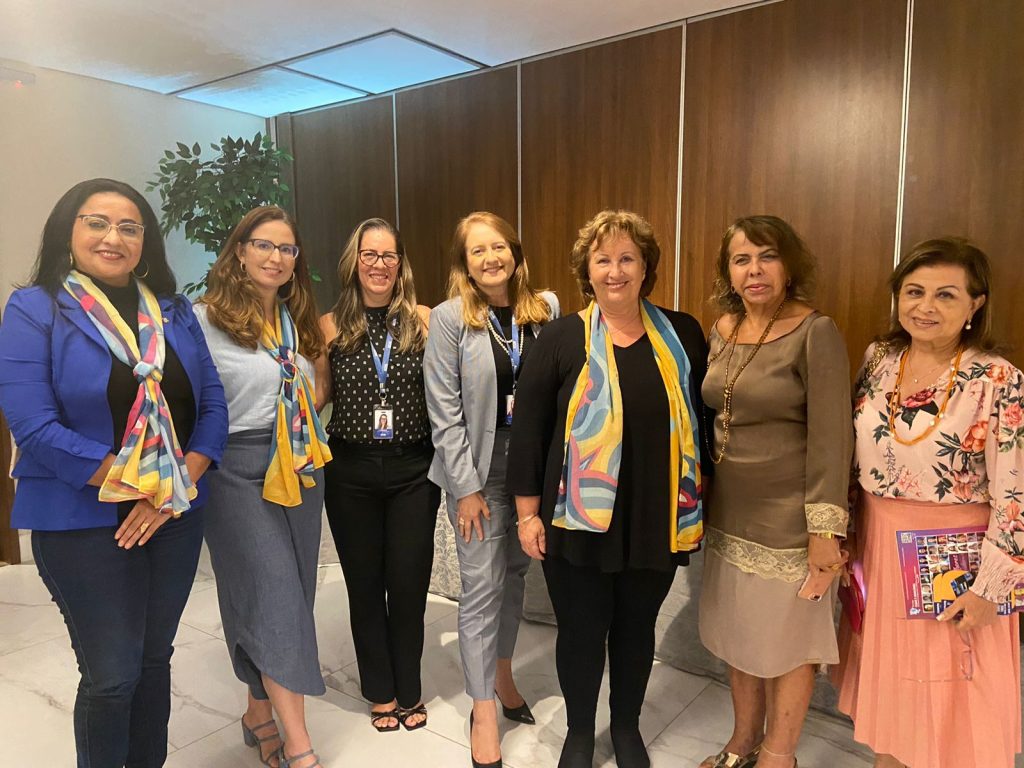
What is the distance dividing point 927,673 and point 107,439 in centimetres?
209

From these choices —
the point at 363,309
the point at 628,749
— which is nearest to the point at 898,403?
→ the point at 628,749

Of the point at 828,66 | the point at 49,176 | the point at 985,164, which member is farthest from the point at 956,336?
the point at 49,176

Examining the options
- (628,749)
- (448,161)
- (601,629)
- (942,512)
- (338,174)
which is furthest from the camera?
(338,174)

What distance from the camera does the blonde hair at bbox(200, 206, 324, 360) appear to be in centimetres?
204

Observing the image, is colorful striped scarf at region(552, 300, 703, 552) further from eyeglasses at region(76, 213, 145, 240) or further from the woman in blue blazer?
eyeglasses at region(76, 213, 145, 240)

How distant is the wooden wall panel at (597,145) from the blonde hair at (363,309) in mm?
1715

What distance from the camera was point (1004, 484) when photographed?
165 centimetres

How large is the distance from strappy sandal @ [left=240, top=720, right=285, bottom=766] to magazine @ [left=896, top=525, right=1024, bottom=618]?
1.96 metres

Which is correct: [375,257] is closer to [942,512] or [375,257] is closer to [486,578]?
[486,578]

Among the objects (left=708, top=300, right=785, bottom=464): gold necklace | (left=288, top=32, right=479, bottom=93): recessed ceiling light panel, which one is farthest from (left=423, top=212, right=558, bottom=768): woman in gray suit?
(left=288, top=32, right=479, bottom=93): recessed ceiling light panel

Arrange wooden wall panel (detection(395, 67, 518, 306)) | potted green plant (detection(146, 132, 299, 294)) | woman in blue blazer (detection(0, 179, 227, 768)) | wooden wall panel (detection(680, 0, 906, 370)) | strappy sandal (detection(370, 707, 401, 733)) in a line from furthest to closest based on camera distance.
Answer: wooden wall panel (detection(395, 67, 518, 306)), potted green plant (detection(146, 132, 299, 294)), wooden wall panel (detection(680, 0, 906, 370)), strappy sandal (detection(370, 707, 401, 733)), woman in blue blazer (detection(0, 179, 227, 768))

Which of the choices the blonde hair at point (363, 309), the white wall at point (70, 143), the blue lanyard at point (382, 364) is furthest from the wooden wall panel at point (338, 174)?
the blue lanyard at point (382, 364)

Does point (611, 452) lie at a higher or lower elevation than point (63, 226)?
lower

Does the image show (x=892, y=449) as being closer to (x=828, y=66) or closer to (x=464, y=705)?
(x=464, y=705)
